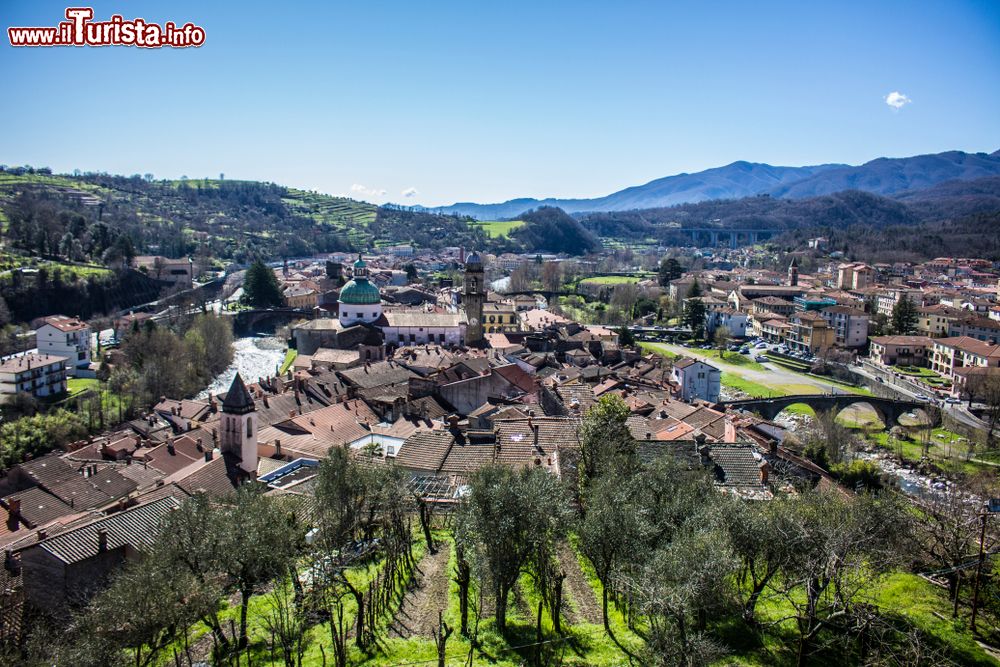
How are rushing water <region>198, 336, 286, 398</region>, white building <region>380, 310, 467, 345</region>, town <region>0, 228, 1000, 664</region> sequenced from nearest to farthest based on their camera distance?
town <region>0, 228, 1000, 664</region>
rushing water <region>198, 336, 286, 398</region>
white building <region>380, 310, 467, 345</region>

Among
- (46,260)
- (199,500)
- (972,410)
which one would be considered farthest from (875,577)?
(46,260)

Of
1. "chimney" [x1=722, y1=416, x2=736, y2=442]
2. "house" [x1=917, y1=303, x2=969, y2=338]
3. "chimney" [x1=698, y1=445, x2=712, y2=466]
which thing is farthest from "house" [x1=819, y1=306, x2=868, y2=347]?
"chimney" [x1=698, y1=445, x2=712, y2=466]

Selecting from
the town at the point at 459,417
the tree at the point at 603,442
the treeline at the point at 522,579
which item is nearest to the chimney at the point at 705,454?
the town at the point at 459,417

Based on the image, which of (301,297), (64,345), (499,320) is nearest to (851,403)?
(499,320)

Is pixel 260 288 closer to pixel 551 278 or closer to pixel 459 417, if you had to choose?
pixel 551 278

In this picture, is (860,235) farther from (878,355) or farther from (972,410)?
(972,410)

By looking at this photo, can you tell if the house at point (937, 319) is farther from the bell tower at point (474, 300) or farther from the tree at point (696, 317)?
the bell tower at point (474, 300)

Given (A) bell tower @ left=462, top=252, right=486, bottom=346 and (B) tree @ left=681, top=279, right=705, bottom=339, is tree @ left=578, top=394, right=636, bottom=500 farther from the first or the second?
(B) tree @ left=681, top=279, right=705, bottom=339
